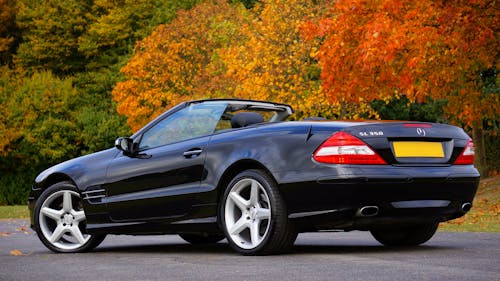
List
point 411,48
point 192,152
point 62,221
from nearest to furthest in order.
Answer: point 192,152, point 62,221, point 411,48

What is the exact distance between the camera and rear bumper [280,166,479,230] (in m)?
8.06

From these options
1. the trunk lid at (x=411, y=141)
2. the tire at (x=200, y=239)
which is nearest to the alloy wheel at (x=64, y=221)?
the tire at (x=200, y=239)

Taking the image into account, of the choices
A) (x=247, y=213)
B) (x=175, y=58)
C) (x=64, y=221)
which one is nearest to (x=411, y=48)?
(x=64, y=221)

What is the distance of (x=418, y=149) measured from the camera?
27.7 ft

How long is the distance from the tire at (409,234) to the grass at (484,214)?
3791mm

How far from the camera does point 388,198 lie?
8.15m

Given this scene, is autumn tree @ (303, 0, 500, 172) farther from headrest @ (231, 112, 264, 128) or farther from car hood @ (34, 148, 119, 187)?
car hood @ (34, 148, 119, 187)

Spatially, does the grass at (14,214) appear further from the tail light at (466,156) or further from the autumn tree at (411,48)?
the tail light at (466,156)

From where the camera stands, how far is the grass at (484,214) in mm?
13958

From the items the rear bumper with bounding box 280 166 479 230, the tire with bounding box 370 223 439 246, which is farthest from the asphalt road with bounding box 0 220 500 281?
the rear bumper with bounding box 280 166 479 230

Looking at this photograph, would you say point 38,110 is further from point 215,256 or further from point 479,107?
point 215,256

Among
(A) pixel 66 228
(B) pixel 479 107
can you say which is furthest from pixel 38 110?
(A) pixel 66 228

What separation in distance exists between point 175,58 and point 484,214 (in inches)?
1120

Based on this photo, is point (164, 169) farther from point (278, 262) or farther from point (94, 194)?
point (278, 262)
